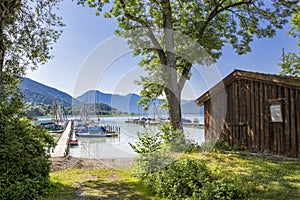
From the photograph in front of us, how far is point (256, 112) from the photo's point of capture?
32.3 feet

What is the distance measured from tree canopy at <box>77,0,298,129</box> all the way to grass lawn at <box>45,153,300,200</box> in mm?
4454

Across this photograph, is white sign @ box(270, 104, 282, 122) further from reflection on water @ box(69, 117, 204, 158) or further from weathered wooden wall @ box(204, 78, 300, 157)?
reflection on water @ box(69, 117, 204, 158)

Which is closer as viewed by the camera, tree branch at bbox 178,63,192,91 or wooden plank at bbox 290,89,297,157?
wooden plank at bbox 290,89,297,157

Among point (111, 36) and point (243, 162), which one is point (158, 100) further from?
point (243, 162)

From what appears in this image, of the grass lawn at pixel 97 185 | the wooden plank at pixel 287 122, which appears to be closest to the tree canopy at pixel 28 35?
the grass lawn at pixel 97 185

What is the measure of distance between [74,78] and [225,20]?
29.3 feet

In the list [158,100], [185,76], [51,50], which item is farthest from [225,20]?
[51,50]

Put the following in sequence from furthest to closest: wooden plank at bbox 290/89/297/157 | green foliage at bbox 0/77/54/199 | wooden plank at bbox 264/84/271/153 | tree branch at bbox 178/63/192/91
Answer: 1. tree branch at bbox 178/63/192/91
2. wooden plank at bbox 264/84/271/153
3. wooden plank at bbox 290/89/297/157
4. green foliage at bbox 0/77/54/199

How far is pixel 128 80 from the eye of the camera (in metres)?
13.3

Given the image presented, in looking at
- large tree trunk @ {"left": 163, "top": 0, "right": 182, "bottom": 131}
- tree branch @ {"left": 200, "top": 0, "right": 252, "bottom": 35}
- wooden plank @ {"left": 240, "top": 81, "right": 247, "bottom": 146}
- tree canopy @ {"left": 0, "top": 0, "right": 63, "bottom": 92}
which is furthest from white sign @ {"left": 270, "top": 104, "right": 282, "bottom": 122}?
tree canopy @ {"left": 0, "top": 0, "right": 63, "bottom": 92}

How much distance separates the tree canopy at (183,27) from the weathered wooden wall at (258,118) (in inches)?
94.7

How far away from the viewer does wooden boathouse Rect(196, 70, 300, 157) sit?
870cm

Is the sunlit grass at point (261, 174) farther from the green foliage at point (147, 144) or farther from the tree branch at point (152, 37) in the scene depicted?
the tree branch at point (152, 37)

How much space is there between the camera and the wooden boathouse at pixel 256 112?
8.70 metres
